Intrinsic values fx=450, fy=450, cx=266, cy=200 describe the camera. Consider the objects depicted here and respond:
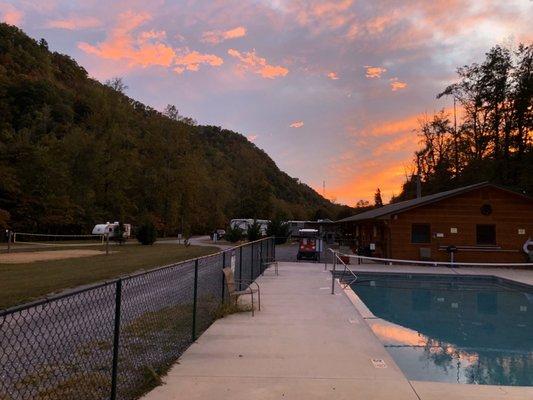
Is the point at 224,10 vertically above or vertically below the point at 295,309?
above

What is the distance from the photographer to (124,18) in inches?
726

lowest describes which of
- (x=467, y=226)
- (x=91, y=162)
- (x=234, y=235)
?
(x=234, y=235)

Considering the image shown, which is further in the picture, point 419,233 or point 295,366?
point 419,233

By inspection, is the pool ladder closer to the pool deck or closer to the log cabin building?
the pool deck

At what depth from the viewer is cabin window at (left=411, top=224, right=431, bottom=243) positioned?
2300 centimetres

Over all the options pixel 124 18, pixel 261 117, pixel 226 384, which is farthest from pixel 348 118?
pixel 226 384

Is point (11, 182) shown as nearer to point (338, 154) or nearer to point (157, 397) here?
point (338, 154)

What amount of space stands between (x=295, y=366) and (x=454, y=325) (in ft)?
21.6

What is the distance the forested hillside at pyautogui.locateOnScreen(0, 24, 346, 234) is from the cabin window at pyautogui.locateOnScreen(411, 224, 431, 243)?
3044cm

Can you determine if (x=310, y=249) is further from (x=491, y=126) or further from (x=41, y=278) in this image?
(x=491, y=126)

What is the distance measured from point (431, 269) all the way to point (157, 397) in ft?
60.8

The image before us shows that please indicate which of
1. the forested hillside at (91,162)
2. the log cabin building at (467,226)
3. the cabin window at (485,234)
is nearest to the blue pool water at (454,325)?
the log cabin building at (467,226)

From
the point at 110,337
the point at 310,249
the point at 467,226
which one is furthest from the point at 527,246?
the point at 110,337

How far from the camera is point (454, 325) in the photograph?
1078 cm
